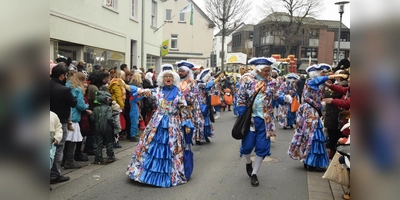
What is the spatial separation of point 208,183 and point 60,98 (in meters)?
2.62

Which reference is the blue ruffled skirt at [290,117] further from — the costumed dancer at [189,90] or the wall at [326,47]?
the wall at [326,47]

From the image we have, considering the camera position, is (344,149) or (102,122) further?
(102,122)

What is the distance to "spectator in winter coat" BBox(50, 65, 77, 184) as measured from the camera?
16.2 ft

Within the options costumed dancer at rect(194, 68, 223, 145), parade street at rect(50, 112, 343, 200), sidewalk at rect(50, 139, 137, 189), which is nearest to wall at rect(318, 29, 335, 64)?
costumed dancer at rect(194, 68, 223, 145)

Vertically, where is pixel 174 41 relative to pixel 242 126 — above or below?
above

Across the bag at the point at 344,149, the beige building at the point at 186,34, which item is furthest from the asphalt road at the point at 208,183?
the beige building at the point at 186,34

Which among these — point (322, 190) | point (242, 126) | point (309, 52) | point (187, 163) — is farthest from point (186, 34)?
point (322, 190)

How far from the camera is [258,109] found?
5.68 m

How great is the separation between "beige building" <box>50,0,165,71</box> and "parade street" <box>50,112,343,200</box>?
4121 millimetres

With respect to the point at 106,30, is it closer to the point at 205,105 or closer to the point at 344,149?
the point at 205,105

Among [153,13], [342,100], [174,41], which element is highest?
[174,41]
